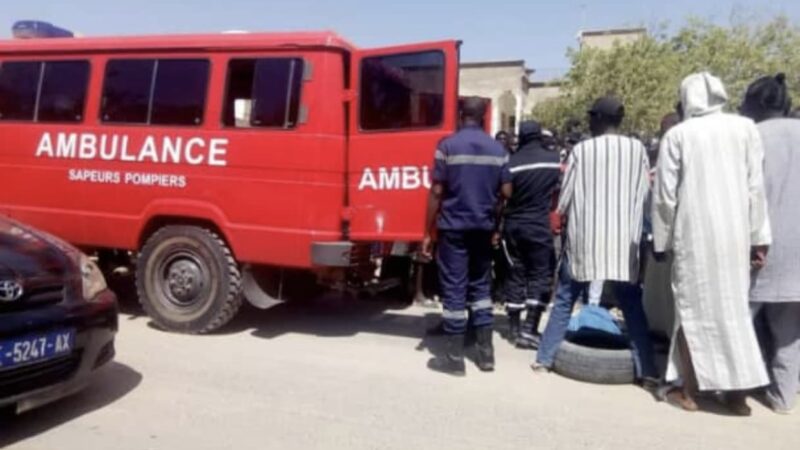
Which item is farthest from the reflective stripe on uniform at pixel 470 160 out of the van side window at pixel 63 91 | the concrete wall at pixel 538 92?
the concrete wall at pixel 538 92

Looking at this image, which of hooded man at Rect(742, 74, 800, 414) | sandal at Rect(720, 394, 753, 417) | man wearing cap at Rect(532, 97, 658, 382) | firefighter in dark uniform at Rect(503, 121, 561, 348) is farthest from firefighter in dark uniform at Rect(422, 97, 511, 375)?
hooded man at Rect(742, 74, 800, 414)

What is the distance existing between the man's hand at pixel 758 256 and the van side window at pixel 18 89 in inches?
225

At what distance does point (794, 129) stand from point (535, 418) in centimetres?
238

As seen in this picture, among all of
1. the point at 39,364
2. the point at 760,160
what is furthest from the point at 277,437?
the point at 760,160

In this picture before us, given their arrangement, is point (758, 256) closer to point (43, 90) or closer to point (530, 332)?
point (530, 332)

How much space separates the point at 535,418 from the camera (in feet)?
13.3

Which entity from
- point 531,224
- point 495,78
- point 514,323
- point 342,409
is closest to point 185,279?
point 342,409

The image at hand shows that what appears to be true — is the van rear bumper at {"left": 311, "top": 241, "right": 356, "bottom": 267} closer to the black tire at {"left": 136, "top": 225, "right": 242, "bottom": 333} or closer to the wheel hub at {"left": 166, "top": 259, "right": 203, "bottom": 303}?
the black tire at {"left": 136, "top": 225, "right": 242, "bottom": 333}

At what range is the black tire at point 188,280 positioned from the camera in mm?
5531

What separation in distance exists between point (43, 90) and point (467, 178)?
384 centimetres

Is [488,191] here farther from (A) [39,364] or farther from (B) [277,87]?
(A) [39,364]

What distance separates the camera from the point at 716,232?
4109mm

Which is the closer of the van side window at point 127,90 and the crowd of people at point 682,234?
the crowd of people at point 682,234

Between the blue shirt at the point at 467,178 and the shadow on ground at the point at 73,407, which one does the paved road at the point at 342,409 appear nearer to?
the shadow on ground at the point at 73,407
